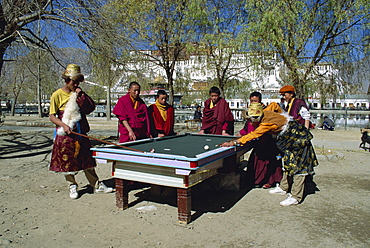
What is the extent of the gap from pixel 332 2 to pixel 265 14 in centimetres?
251

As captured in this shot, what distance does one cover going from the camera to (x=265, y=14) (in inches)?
417

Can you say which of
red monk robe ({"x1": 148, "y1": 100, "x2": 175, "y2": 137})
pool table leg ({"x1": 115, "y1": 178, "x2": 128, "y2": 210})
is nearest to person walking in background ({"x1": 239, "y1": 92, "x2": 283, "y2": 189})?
red monk robe ({"x1": 148, "y1": 100, "x2": 175, "y2": 137})

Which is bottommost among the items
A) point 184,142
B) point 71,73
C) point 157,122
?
point 184,142

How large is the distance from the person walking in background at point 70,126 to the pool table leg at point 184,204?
1827mm

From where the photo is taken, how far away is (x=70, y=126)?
14.5 ft

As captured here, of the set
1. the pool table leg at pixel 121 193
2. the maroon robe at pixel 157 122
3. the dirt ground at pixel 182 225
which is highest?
the maroon robe at pixel 157 122

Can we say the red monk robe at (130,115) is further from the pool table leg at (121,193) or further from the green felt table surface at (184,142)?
the pool table leg at (121,193)

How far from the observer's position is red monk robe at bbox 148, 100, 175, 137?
18.7ft

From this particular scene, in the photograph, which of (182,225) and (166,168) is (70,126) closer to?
(166,168)

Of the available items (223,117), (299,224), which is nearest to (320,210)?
(299,224)

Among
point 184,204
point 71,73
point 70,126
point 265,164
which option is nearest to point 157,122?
point 70,126

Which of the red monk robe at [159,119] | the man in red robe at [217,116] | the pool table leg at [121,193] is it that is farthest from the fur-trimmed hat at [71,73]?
the man in red robe at [217,116]

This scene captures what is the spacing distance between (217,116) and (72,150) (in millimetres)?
2957

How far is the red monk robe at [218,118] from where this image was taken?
6109 millimetres
